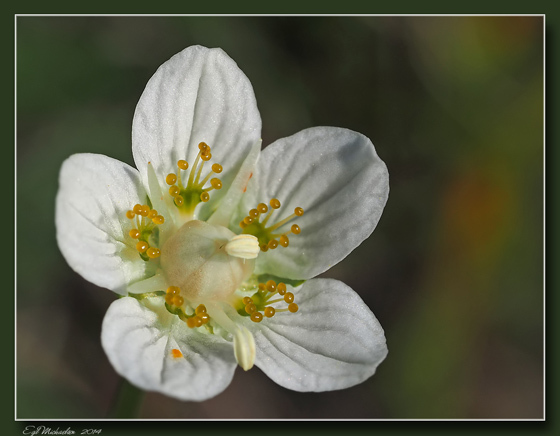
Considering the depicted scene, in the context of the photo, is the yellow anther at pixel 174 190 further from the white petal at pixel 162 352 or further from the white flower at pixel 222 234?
the white petal at pixel 162 352

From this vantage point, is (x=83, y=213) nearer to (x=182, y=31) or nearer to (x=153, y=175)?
(x=153, y=175)

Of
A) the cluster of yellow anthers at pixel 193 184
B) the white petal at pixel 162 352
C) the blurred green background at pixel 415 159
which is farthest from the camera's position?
the blurred green background at pixel 415 159

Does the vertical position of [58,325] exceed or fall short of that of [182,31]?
it falls short

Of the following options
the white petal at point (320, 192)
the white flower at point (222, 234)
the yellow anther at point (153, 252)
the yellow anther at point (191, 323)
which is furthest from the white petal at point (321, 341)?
the yellow anther at point (153, 252)

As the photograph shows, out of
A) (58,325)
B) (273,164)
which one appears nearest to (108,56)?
Result: (58,325)

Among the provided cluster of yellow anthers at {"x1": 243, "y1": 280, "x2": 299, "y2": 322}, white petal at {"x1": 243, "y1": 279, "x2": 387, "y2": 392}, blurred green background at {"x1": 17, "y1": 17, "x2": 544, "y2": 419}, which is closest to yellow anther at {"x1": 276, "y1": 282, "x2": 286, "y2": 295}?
cluster of yellow anthers at {"x1": 243, "y1": 280, "x2": 299, "y2": 322}

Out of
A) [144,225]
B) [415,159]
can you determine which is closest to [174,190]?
[144,225]
